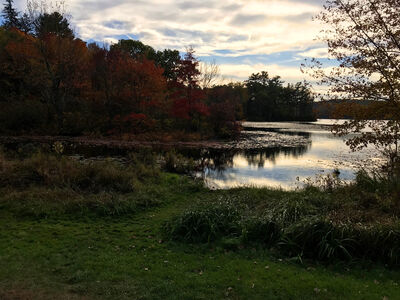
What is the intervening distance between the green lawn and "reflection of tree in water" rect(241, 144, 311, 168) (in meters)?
14.2

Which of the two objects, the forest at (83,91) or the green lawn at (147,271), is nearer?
the green lawn at (147,271)

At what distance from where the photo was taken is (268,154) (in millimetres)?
25094

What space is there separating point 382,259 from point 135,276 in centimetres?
515

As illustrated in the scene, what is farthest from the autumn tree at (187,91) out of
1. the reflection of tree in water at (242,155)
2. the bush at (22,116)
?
the bush at (22,116)

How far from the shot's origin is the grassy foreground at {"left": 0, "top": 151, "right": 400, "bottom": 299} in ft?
16.0

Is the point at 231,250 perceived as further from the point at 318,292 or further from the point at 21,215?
the point at 21,215

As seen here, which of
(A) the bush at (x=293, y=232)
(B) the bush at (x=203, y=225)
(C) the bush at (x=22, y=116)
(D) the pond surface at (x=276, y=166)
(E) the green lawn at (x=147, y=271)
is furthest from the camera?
(C) the bush at (x=22, y=116)

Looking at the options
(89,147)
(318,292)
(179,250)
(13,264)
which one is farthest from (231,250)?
(89,147)

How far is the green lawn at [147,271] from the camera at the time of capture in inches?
190

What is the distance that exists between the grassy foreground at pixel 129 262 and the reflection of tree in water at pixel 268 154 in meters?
12.7

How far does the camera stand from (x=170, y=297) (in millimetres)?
4680

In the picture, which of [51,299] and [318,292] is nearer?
[51,299]

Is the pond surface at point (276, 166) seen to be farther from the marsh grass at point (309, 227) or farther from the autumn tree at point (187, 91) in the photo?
the autumn tree at point (187, 91)

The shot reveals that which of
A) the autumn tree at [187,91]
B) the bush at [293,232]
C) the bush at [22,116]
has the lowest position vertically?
the bush at [293,232]
